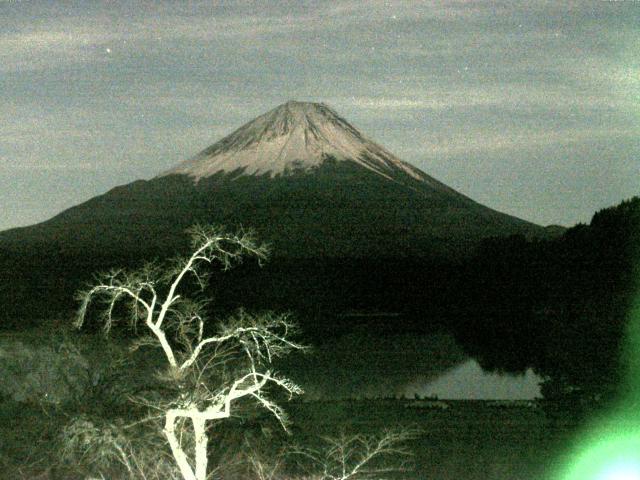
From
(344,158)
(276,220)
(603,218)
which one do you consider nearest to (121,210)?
(276,220)

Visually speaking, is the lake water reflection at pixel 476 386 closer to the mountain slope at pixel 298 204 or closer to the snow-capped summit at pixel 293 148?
the mountain slope at pixel 298 204

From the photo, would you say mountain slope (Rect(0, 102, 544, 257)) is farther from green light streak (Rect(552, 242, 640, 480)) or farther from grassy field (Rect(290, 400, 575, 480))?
green light streak (Rect(552, 242, 640, 480))

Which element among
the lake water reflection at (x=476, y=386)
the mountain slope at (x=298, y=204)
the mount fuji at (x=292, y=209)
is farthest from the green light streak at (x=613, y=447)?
the mountain slope at (x=298, y=204)

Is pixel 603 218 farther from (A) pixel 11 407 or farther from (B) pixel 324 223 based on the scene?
(B) pixel 324 223

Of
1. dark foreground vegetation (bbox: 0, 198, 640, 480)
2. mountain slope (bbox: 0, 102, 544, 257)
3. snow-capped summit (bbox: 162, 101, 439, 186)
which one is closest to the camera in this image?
dark foreground vegetation (bbox: 0, 198, 640, 480)

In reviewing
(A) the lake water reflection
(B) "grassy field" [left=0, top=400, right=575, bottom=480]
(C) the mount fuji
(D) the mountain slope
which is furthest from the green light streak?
(D) the mountain slope

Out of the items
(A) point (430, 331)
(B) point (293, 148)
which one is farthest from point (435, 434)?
(B) point (293, 148)
